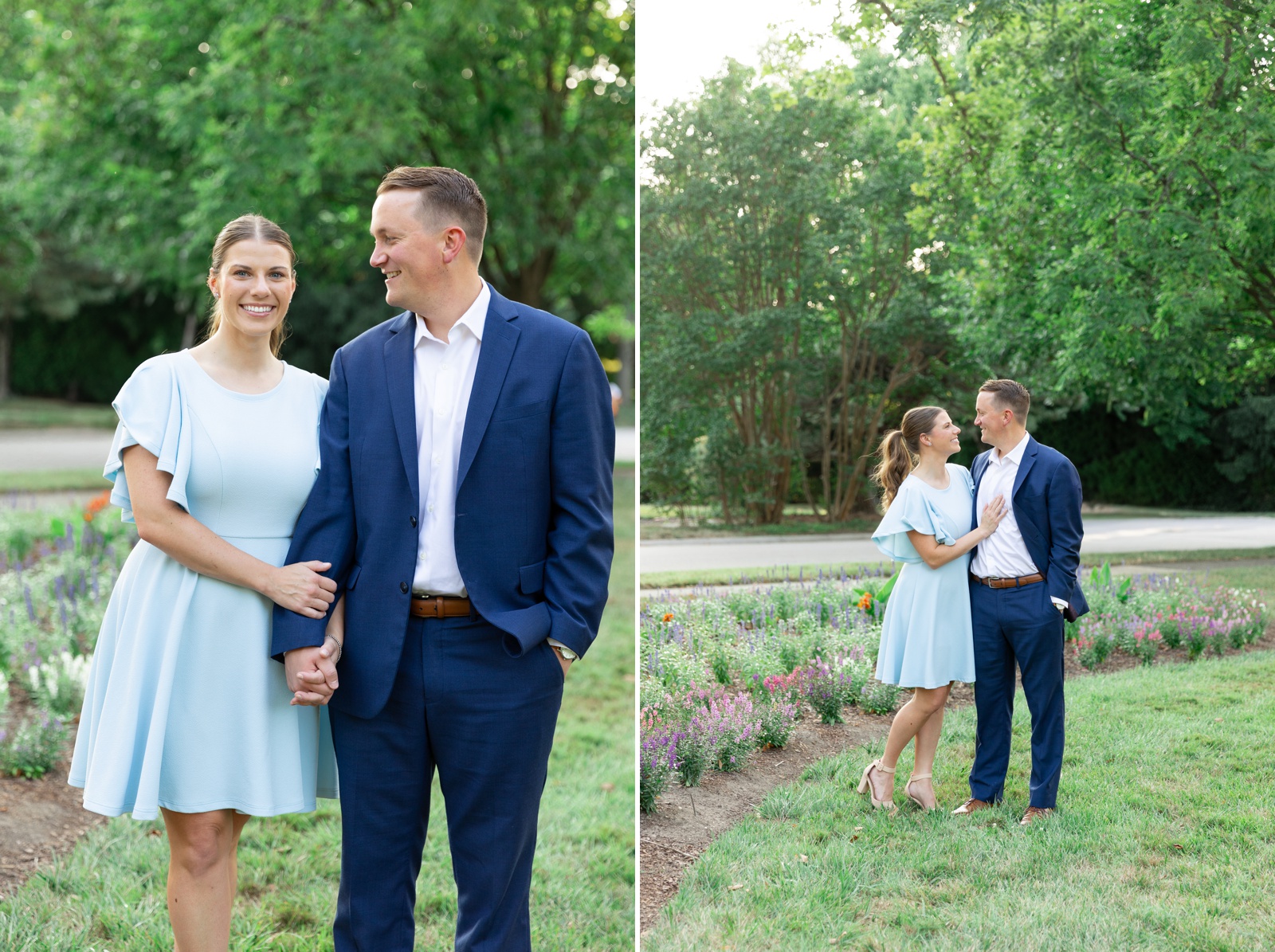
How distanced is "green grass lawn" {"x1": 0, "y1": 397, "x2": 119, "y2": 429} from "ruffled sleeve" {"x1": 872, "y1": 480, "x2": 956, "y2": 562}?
24617 mm

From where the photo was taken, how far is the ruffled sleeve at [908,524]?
12.1 feet

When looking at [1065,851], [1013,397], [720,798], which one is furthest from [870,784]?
[1013,397]

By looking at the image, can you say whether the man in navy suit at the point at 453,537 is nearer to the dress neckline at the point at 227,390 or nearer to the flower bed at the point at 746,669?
the dress neckline at the point at 227,390

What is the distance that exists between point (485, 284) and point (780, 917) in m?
2.29

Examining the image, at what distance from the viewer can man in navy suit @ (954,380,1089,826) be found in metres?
3.54

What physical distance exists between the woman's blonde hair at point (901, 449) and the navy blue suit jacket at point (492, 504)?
4.72ft

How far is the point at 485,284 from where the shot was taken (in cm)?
295

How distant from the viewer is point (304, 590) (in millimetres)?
2705

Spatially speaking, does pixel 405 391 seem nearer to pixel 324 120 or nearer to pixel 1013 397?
pixel 1013 397

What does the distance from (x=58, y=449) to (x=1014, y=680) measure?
22209 millimetres

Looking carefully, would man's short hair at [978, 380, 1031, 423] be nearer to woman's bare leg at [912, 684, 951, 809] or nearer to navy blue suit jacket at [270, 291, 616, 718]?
woman's bare leg at [912, 684, 951, 809]

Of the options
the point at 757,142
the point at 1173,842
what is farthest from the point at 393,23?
the point at 1173,842

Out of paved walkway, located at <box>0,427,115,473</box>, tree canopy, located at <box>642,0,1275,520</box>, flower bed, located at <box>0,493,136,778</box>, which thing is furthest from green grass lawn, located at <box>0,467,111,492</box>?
tree canopy, located at <box>642,0,1275,520</box>

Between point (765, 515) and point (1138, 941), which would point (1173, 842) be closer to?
point (1138, 941)
